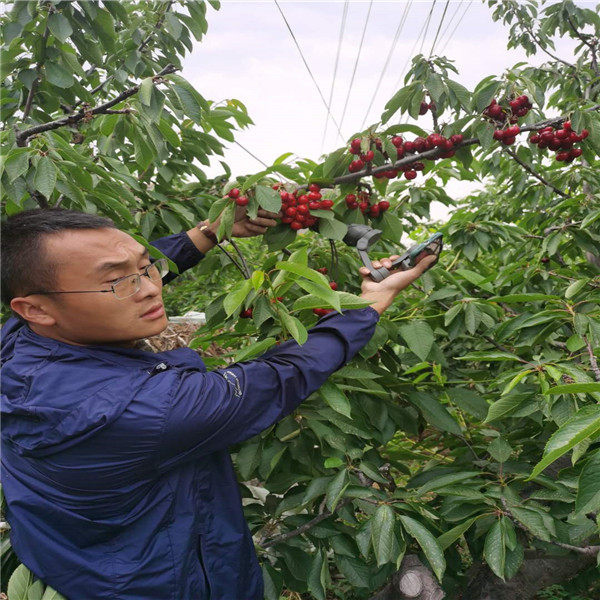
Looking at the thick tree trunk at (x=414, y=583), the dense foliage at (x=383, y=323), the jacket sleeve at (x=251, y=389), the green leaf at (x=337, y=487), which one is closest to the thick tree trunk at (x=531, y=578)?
the dense foliage at (x=383, y=323)

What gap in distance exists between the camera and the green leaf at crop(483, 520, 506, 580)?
136 centimetres

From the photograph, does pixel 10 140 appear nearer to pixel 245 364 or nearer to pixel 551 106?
pixel 245 364

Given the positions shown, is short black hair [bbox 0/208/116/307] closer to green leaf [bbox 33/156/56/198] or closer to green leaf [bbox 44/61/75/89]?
green leaf [bbox 33/156/56/198]

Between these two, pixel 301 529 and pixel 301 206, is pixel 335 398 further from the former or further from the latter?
pixel 301 206

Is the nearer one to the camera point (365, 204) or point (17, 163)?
point (17, 163)

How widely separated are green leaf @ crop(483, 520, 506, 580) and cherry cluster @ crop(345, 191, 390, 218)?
108 cm

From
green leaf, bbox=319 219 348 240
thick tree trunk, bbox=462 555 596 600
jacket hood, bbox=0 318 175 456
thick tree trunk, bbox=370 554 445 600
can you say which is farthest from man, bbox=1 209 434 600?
thick tree trunk, bbox=462 555 596 600

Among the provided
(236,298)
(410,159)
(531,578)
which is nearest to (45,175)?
(236,298)

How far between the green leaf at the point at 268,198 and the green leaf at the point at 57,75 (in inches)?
44.0

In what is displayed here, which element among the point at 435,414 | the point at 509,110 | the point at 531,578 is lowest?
the point at 531,578

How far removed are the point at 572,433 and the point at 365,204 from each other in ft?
4.00

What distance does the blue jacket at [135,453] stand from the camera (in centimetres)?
120

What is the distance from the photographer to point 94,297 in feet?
4.38

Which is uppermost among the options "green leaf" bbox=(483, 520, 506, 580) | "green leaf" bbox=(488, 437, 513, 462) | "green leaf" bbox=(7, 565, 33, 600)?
"green leaf" bbox=(488, 437, 513, 462)
